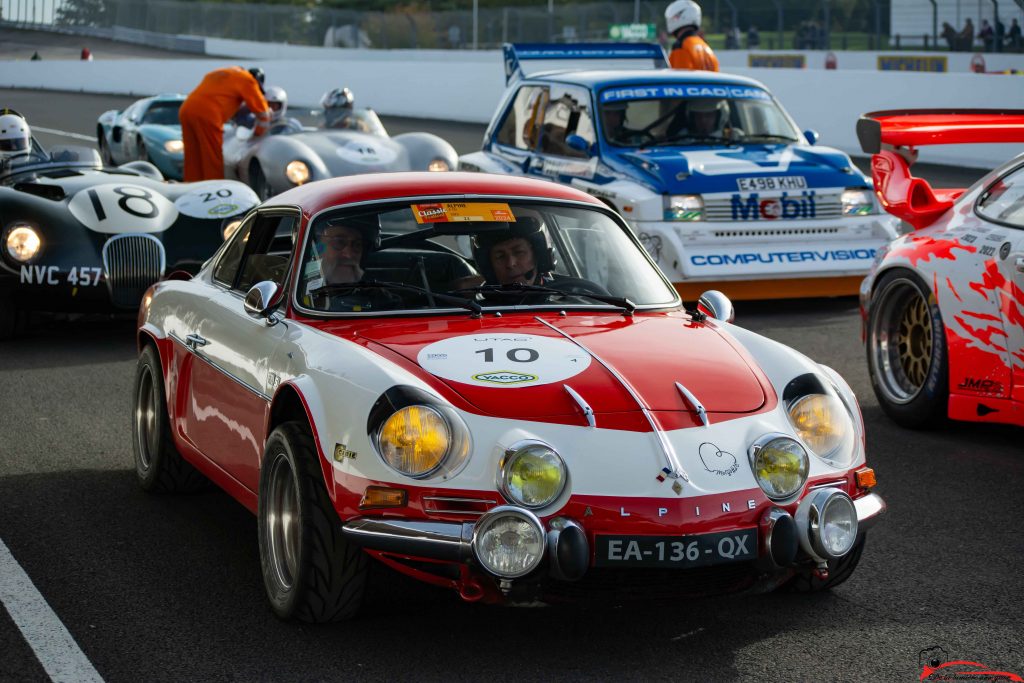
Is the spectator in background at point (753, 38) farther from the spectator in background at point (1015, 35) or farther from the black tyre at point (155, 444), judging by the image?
the black tyre at point (155, 444)

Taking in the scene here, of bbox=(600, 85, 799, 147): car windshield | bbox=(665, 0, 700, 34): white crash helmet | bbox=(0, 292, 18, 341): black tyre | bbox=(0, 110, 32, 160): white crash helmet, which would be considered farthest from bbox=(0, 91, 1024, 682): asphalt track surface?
bbox=(665, 0, 700, 34): white crash helmet

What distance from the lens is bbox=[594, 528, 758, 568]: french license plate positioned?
3963 millimetres

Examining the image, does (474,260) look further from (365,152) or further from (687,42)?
(365,152)

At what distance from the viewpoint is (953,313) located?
6746mm

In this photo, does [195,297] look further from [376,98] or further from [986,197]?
[376,98]

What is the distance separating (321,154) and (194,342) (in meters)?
9.53

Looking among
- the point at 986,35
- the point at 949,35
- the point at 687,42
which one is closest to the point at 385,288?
the point at 687,42

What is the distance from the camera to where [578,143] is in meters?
11.4

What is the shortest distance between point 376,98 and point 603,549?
34609 mm

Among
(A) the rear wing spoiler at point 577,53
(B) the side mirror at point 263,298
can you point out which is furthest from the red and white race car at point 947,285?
(A) the rear wing spoiler at point 577,53

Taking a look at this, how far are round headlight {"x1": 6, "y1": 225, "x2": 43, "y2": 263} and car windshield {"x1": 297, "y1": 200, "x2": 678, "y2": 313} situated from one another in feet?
15.9

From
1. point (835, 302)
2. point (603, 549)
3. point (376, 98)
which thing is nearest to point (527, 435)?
point (603, 549)

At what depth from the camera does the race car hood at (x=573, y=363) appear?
14.1 ft

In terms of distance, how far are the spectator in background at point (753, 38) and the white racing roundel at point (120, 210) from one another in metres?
29.7
